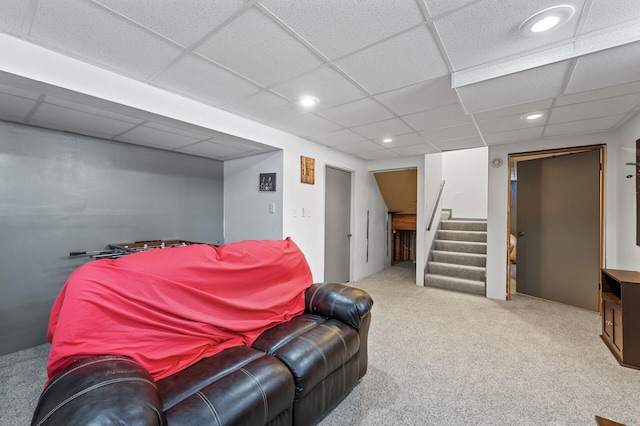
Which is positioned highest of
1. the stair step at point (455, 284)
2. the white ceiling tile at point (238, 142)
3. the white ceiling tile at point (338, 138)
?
the white ceiling tile at point (338, 138)

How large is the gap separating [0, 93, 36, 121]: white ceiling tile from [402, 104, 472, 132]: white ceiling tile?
11.1 ft

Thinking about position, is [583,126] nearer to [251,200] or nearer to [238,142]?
[238,142]

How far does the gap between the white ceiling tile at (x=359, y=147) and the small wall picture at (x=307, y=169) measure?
59 centimetres

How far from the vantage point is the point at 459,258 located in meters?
5.08

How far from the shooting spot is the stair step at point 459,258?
491cm

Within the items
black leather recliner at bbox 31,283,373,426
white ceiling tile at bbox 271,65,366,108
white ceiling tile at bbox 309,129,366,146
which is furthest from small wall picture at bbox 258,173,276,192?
black leather recliner at bbox 31,283,373,426

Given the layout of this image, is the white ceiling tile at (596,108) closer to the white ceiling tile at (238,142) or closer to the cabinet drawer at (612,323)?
the cabinet drawer at (612,323)

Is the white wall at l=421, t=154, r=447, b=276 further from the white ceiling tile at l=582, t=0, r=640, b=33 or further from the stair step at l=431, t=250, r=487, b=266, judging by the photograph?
the white ceiling tile at l=582, t=0, r=640, b=33

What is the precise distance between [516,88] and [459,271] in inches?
137

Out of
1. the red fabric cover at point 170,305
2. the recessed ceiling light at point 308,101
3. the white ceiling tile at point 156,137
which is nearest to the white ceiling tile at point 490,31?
the recessed ceiling light at point 308,101

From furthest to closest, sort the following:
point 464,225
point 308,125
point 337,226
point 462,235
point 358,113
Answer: point 464,225 < point 462,235 < point 337,226 < point 308,125 < point 358,113

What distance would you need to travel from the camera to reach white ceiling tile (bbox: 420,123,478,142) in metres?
3.32

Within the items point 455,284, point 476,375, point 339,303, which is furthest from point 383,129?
point 455,284

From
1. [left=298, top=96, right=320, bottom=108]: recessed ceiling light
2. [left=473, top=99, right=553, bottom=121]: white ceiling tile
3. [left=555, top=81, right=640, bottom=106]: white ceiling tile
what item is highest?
[left=298, top=96, right=320, bottom=108]: recessed ceiling light
